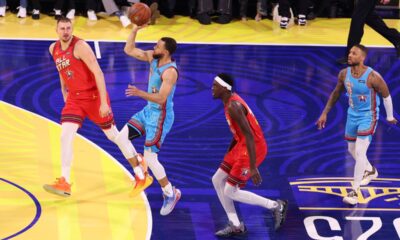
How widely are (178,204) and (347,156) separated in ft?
7.84

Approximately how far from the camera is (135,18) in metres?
8.66

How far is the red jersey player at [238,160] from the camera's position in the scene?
743 cm

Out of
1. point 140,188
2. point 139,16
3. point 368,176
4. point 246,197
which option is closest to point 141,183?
point 140,188

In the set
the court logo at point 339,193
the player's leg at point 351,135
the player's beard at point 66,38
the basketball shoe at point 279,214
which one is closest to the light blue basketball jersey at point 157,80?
the player's beard at point 66,38

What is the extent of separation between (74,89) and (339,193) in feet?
9.81

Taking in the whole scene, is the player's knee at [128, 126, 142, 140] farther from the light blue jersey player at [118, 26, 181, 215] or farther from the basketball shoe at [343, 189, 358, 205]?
the basketball shoe at [343, 189, 358, 205]

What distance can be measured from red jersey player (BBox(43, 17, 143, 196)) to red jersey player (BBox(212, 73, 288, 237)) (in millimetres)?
1333

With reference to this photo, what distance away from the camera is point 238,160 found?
768cm

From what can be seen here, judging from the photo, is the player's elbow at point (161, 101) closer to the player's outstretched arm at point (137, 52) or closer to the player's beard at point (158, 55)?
the player's beard at point (158, 55)

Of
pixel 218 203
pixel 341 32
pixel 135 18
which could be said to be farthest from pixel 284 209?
pixel 341 32

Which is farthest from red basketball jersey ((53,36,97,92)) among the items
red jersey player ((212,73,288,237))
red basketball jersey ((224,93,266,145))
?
red basketball jersey ((224,93,266,145))

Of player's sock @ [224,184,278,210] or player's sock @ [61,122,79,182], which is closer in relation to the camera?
player's sock @ [224,184,278,210]

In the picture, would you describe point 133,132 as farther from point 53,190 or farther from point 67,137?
point 53,190

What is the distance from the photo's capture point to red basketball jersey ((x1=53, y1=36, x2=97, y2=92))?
8.34 m
